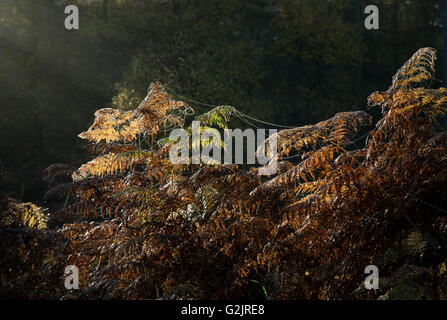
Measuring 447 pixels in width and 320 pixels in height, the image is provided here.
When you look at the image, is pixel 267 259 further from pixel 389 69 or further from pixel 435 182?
pixel 389 69

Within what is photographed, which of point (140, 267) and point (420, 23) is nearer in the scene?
point (140, 267)

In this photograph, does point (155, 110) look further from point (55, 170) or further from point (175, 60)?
point (175, 60)

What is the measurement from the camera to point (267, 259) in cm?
290

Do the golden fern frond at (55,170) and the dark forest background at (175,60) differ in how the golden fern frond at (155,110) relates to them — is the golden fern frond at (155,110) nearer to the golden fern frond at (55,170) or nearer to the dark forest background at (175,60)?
the golden fern frond at (55,170)

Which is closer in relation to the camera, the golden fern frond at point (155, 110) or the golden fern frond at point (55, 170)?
the golden fern frond at point (55, 170)

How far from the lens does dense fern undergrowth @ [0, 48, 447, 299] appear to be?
2.61 meters

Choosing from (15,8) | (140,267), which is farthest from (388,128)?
(15,8)

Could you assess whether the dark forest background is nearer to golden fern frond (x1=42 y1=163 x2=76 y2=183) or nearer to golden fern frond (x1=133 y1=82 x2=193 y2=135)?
golden fern frond (x1=42 y1=163 x2=76 y2=183)

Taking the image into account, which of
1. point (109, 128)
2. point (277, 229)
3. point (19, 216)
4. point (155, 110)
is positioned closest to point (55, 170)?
point (19, 216)

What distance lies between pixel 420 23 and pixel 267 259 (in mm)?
17051

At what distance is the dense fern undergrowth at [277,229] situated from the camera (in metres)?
2.61

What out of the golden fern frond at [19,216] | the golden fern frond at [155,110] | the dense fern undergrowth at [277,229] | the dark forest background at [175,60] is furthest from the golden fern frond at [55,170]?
the dark forest background at [175,60]

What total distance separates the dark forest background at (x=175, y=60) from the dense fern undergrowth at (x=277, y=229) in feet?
21.5

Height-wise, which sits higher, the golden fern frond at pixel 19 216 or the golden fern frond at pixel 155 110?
the golden fern frond at pixel 155 110
